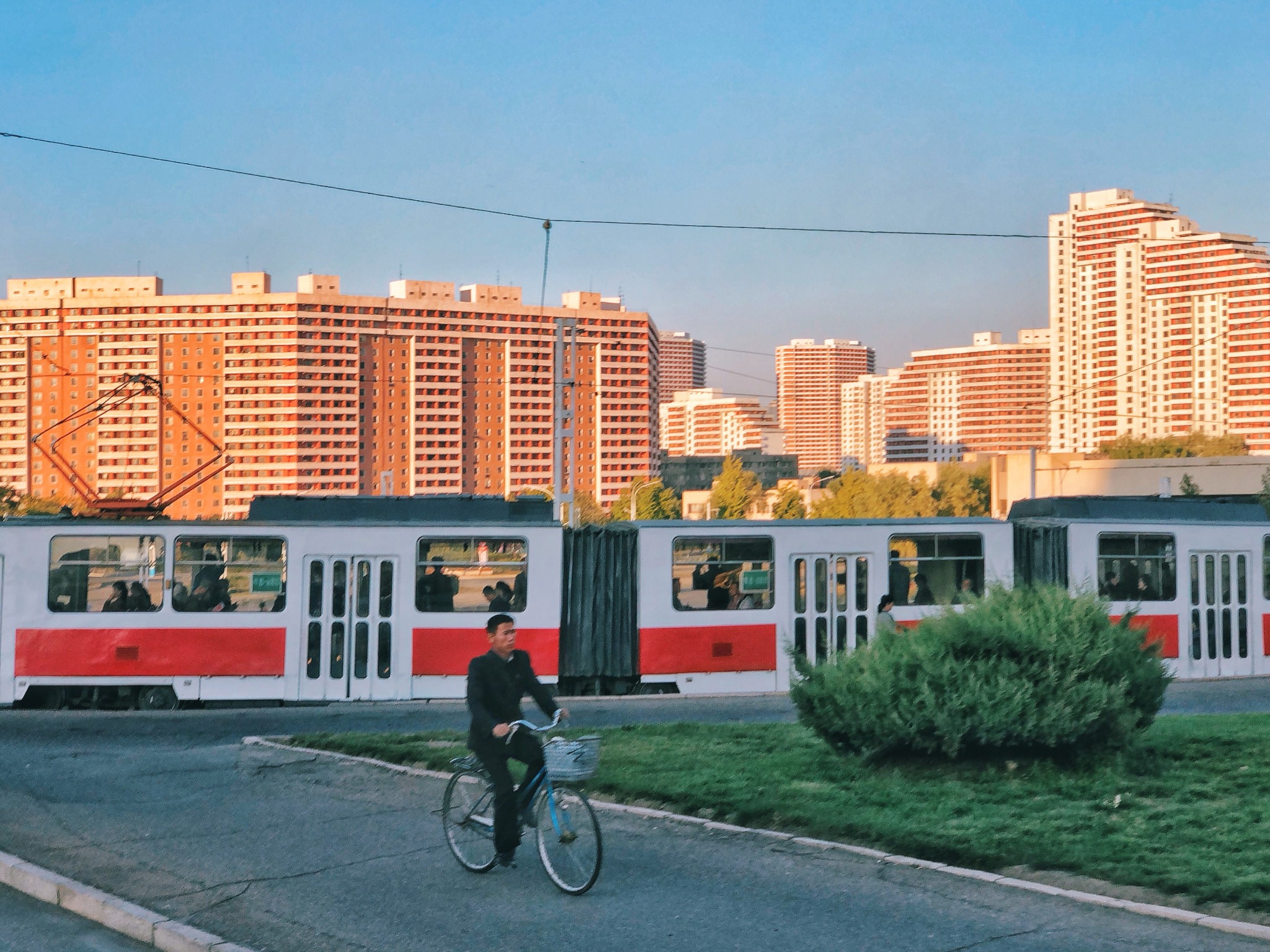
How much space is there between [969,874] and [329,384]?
150325 mm

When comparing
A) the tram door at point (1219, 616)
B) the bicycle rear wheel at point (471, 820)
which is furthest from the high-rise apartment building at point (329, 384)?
the bicycle rear wheel at point (471, 820)

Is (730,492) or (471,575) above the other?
(730,492)

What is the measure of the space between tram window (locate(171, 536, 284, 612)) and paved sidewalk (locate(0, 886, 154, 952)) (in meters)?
11.2

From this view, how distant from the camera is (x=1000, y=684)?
413 inches

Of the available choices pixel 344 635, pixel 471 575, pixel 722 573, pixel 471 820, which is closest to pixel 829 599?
pixel 722 573

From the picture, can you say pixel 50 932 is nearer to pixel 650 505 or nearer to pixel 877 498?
pixel 650 505

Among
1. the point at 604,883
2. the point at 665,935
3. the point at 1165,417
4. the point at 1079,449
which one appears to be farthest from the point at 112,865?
the point at 1079,449

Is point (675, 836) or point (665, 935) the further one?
point (675, 836)

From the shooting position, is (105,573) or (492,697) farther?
(105,573)

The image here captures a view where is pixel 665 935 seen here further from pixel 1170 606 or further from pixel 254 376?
pixel 254 376

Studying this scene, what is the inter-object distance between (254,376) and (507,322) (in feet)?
97.4

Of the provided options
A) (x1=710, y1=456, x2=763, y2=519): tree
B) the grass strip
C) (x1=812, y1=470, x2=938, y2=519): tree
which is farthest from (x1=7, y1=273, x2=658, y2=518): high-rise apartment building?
the grass strip

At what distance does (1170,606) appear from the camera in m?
21.9

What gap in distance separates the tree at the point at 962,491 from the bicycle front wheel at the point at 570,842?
318 feet
